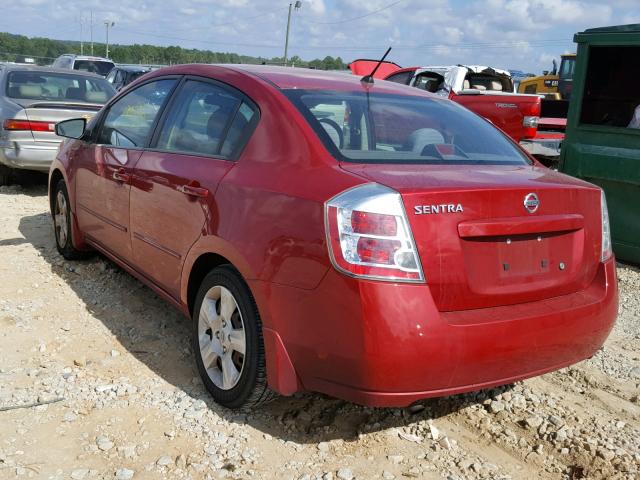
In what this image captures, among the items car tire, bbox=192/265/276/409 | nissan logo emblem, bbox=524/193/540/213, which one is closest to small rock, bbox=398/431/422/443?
car tire, bbox=192/265/276/409

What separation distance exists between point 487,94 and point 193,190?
8.16 metres

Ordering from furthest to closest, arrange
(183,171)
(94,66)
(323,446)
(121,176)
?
1. (94,66)
2. (121,176)
3. (183,171)
4. (323,446)

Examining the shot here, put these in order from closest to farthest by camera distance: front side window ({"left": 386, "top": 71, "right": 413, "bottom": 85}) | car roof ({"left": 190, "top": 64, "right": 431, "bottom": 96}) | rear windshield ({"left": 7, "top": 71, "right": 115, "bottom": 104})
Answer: car roof ({"left": 190, "top": 64, "right": 431, "bottom": 96})
rear windshield ({"left": 7, "top": 71, "right": 115, "bottom": 104})
front side window ({"left": 386, "top": 71, "right": 413, "bottom": 85})

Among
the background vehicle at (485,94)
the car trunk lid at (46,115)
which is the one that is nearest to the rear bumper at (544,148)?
the background vehicle at (485,94)

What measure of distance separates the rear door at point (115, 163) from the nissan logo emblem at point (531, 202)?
228cm

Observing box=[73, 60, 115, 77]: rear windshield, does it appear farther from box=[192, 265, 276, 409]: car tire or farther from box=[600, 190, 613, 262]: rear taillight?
box=[600, 190, 613, 262]: rear taillight

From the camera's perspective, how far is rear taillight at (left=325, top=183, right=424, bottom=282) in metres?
2.55

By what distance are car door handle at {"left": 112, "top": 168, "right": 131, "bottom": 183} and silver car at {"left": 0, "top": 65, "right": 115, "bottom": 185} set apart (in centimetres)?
422

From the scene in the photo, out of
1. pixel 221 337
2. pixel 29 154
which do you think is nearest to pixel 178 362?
pixel 221 337

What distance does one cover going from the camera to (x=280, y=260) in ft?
9.20

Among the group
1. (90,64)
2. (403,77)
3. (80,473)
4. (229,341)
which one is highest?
(90,64)

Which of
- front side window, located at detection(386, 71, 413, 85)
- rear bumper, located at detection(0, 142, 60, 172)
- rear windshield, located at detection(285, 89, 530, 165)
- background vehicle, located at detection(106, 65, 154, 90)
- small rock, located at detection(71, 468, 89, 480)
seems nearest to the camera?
small rock, located at detection(71, 468, 89, 480)

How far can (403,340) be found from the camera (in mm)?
2545

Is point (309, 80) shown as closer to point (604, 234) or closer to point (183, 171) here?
point (183, 171)
